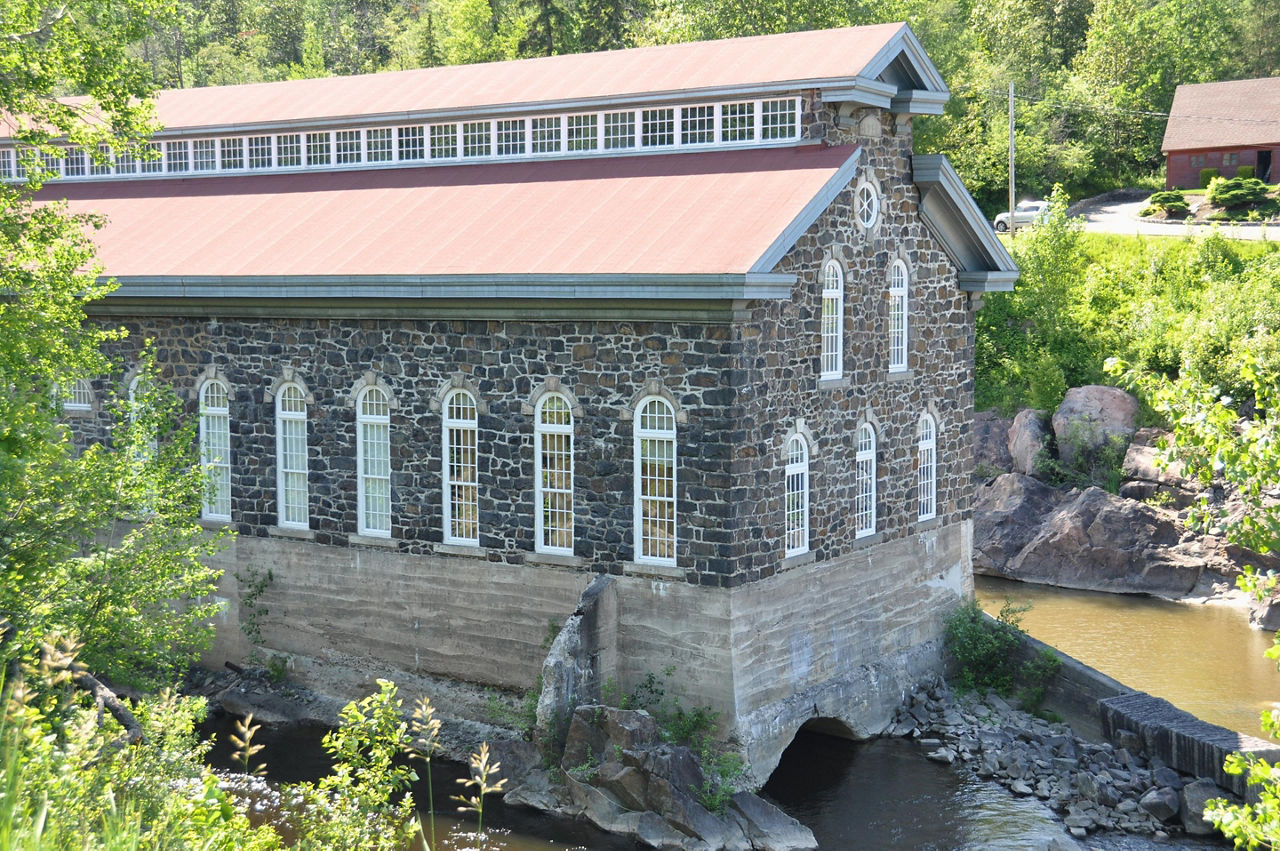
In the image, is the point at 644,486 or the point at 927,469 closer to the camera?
the point at 644,486

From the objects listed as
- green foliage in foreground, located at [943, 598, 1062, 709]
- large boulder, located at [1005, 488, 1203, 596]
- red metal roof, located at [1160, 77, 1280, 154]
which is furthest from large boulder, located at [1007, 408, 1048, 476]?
red metal roof, located at [1160, 77, 1280, 154]

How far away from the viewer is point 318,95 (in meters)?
28.3

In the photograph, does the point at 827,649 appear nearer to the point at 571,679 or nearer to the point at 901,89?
the point at 571,679

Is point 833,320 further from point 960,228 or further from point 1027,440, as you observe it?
point 1027,440

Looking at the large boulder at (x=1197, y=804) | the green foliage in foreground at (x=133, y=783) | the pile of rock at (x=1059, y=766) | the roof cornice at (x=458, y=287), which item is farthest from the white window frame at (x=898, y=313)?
the green foliage in foreground at (x=133, y=783)

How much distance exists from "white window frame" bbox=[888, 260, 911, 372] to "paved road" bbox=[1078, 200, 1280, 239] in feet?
77.6

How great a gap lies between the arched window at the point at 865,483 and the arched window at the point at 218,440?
10.5 meters

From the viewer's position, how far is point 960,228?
2519cm

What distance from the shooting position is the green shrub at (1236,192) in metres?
50.8

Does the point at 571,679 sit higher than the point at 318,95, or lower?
lower

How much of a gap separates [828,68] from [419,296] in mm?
7172

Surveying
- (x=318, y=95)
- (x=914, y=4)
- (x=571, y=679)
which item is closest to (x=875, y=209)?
(x=571, y=679)

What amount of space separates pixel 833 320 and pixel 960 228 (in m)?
4.54

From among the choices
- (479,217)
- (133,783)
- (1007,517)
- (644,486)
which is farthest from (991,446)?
(133,783)
